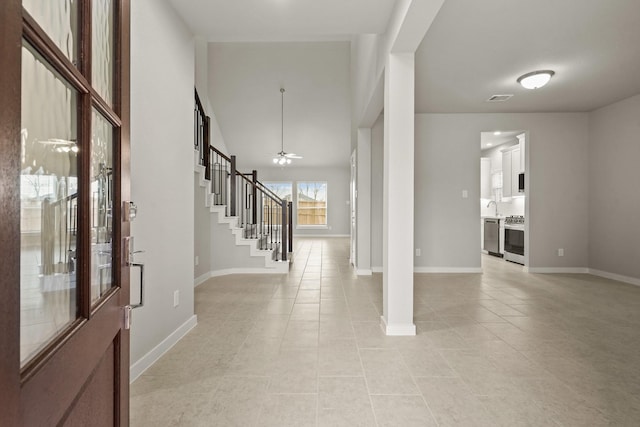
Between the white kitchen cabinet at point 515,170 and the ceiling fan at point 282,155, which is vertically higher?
the ceiling fan at point 282,155

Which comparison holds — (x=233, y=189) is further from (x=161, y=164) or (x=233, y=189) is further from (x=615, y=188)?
(x=615, y=188)

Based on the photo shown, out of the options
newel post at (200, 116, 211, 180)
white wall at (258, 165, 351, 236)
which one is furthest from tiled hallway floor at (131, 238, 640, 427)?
white wall at (258, 165, 351, 236)

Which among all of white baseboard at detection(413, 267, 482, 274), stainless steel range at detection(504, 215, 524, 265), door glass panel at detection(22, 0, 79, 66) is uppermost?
door glass panel at detection(22, 0, 79, 66)

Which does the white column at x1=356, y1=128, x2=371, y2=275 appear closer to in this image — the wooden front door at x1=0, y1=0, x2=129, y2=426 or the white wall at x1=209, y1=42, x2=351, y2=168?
the white wall at x1=209, y1=42, x2=351, y2=168

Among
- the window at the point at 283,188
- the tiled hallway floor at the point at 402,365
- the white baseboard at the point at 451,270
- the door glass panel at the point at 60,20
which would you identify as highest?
the window at the point at 283,188

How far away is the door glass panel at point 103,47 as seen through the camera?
0.85m

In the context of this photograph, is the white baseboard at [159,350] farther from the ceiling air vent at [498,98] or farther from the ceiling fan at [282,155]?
the ceiling fan at [282,155]

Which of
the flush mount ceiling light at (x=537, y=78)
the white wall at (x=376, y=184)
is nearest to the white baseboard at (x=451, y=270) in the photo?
the white wall at (x=376, y=184)

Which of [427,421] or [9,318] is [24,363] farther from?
[427,421]

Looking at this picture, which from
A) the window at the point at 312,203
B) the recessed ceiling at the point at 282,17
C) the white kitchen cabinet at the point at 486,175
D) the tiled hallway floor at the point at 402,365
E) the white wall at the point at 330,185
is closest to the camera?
the tiled hallway floor at the point at 402,365

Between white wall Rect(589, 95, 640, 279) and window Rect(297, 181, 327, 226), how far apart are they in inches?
329

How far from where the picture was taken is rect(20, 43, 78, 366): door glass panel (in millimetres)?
549

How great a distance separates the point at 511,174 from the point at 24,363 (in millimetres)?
8182

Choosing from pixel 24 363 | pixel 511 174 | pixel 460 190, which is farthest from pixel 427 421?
pixel 511 174
